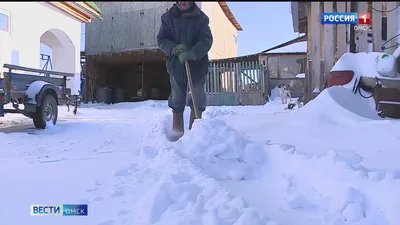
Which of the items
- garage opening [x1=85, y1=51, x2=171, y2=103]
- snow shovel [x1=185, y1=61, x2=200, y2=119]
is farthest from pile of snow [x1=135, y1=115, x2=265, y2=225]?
garage opening [x1=85, y1=51, x2=171, y2=103]

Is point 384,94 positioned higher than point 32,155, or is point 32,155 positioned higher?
point 384,94

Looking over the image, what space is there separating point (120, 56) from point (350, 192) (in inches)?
738

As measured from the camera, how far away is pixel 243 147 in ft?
8.51

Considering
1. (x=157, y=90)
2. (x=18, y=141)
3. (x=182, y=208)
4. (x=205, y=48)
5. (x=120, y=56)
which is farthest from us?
(x=157, y=90)

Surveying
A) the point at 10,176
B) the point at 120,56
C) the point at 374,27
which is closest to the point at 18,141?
the point at 10,176

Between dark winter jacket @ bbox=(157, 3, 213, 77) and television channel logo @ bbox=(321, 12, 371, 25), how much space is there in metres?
1.78

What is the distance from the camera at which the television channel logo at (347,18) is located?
465cm

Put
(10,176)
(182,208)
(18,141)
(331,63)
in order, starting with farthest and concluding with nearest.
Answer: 1. (331,63)
2. (18,141)
3. (10,176)
4. (182,208)

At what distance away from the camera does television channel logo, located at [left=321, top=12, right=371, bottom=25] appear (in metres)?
4.65

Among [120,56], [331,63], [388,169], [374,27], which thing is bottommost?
[388,169]

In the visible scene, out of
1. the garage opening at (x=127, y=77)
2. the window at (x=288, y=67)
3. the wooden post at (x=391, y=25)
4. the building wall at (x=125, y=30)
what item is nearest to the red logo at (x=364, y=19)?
the wooden post at (x=391, y=25)

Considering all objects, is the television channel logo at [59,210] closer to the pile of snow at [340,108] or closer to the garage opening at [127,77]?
the pile of snow at [340,108]

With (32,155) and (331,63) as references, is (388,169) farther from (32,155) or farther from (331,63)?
(331,63)

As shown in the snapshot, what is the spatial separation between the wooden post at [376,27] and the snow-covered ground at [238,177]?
56.4 inches
